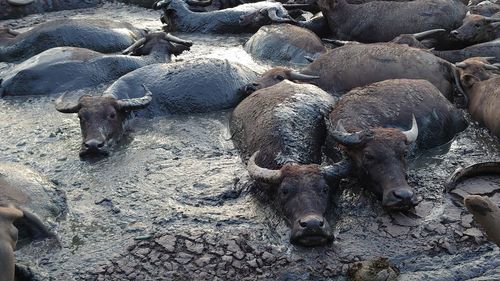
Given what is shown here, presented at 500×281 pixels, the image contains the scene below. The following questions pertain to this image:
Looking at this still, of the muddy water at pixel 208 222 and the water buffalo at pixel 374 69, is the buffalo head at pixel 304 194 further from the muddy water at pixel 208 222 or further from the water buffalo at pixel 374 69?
the water buffalo at pixel 374 69

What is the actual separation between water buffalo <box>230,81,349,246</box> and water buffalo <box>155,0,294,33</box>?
4.32 meters

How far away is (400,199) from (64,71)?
5.21m

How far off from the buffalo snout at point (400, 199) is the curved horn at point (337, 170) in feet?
1.36

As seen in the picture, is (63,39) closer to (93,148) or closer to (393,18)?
(93,148)

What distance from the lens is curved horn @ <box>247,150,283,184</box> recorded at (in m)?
5.50

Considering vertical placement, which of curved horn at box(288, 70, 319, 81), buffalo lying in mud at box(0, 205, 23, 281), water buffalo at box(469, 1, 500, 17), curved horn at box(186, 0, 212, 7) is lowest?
curved horn at box(186, 0, 212, 7)

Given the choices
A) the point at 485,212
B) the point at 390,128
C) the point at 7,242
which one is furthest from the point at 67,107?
the point at 485,212

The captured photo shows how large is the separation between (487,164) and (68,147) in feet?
13.8

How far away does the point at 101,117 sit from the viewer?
23.8ft

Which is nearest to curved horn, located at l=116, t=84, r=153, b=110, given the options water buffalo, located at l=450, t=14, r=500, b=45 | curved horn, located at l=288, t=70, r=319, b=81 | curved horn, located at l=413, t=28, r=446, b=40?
curved horn, located at l=288, t=70, r=319, b=81

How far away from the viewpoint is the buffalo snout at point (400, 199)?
5.33m

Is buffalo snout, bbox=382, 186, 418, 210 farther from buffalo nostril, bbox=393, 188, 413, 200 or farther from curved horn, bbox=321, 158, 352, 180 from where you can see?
curved horn, bbox=321, 158, 352, 180

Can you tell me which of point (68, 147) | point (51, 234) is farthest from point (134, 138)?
point (51, 234)

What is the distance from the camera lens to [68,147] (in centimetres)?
710
